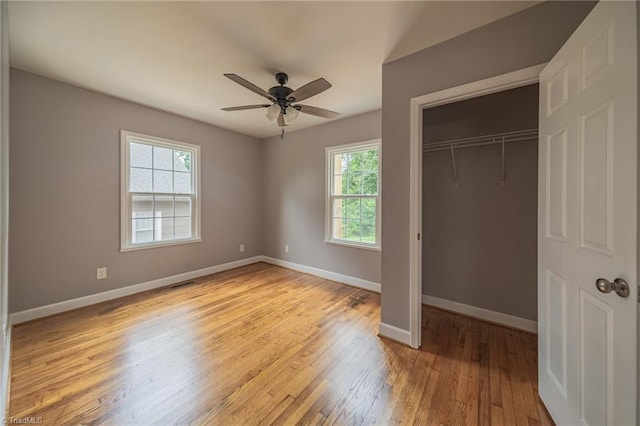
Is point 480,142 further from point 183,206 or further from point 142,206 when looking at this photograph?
point 142,206

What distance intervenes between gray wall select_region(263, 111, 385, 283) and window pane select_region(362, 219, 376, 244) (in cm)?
18

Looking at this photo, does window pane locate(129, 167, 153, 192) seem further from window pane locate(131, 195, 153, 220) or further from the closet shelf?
the closet shelf

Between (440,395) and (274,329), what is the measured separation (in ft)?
4.83

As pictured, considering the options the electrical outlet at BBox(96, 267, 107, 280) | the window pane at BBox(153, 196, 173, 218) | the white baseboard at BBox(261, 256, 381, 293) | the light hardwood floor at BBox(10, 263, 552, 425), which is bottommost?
the light hardwood floor at BBox(10, 263, 552, 425)

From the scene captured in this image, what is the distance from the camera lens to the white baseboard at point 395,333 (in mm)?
2139

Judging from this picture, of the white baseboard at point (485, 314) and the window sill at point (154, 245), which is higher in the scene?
the window sill at point (154, 245)

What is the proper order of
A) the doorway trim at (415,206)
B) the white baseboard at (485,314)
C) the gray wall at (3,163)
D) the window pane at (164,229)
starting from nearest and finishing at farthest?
the gray wall at (3,163) < the doorway trim at (415,206) < the white baseboard at (485,314) < the window pane at (164,229)

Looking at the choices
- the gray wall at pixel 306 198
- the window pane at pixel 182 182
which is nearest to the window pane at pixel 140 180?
the window pane at pixel 182 182

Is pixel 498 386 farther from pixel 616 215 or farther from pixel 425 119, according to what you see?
pixel 425 119

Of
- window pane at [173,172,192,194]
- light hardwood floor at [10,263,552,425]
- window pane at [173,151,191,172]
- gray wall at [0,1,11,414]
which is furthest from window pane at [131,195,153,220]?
gray wall at [0,1,11,414]

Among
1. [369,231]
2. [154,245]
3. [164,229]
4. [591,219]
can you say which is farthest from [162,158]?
[591,219]

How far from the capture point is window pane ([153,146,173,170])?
3.50m

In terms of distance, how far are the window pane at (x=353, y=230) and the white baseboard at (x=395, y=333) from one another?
61.8 inches

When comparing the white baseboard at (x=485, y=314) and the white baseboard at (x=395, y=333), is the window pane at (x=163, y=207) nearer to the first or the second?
the white baseboard at (x=395, y=333)
